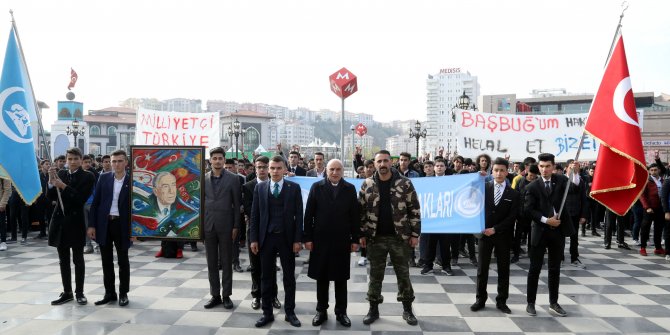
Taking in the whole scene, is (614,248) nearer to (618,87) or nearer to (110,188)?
(618,87)

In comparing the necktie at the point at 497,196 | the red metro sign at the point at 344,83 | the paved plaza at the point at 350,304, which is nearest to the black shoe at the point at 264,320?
the paved plaza at the point at 350,304

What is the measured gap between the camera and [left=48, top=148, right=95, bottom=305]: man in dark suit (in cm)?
614

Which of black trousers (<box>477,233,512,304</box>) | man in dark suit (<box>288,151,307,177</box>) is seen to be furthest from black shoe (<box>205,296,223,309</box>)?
man in dark suit (<box>288,151,307,177</box>)

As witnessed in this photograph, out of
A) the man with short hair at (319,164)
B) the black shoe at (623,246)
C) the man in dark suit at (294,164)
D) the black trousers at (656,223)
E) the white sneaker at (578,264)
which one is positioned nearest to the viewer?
the white sneaker at (578,264)

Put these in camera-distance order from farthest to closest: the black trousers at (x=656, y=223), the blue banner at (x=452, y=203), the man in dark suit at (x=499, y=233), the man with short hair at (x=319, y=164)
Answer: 1. the black trousers at (x=656, y=223)
2. the man with short hair at (x=319, y=164)
3. the blue banner at (x=452, y=203)
4. the man in dark suit at (x=499, y=233)

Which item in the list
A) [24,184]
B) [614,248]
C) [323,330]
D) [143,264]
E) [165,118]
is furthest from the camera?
[165,118]

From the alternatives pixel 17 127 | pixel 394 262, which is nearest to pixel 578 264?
pixel 394 262

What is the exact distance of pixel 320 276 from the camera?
5359 mm

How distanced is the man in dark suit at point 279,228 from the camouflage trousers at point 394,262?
0.93 meters

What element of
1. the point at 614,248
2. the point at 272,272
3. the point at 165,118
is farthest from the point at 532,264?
the point at 165,118

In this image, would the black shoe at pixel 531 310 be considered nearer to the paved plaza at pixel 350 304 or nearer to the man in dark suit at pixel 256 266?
the paved plaza at pixel 350 304

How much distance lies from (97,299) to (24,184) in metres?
1.84

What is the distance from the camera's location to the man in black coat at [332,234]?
5355 millimetres

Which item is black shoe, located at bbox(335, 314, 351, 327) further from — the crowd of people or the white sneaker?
the white sneaker
